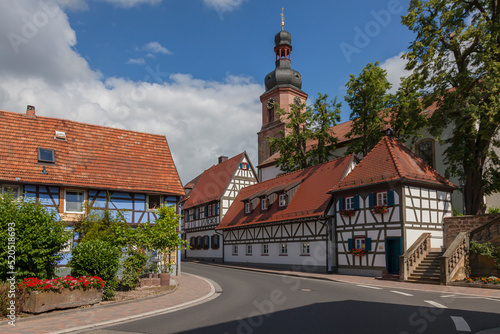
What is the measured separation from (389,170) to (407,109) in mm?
5828

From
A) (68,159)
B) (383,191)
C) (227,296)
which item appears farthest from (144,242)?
(383,191)

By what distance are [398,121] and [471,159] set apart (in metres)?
6.17

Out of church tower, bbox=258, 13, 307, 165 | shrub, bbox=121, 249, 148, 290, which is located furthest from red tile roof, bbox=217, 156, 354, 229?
church tower, bbox=258, 13, 307, 165

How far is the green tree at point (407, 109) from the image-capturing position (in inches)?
1092

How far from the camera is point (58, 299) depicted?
1245 cm

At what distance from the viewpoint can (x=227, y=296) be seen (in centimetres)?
1545

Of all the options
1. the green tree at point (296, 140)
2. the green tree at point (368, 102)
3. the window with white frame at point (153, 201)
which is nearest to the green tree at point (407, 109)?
the green tree at point (368, 102)

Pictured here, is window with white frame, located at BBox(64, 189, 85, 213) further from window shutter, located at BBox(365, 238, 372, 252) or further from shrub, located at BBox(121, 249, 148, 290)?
window shutter, located at BBox(365, 238, 372, 252)

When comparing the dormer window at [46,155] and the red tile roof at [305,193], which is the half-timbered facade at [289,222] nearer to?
the red tile roof at [305,193]

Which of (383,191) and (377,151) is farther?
(377,151)

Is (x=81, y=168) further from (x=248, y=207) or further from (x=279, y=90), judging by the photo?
(x=279, y=90)

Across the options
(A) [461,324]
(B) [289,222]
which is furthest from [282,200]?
(A) [461,324]

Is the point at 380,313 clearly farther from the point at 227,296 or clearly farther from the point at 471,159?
the point at 471,159

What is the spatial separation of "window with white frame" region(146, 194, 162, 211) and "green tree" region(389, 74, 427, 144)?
16.3 meters
